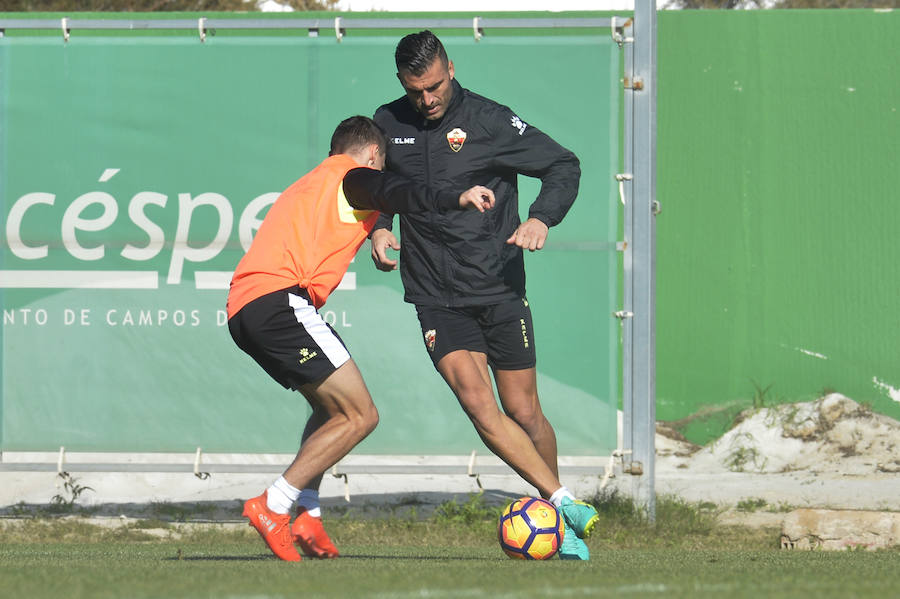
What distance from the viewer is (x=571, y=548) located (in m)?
5.53

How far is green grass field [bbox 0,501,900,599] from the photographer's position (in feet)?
12.3

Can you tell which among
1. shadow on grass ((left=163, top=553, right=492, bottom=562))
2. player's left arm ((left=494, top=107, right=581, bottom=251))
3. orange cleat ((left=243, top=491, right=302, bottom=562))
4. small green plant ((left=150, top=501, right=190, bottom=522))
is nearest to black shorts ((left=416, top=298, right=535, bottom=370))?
player's left arm ((left=494, top=107, right=581, bottom=251))

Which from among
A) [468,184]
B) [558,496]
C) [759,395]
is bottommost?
[759,395]

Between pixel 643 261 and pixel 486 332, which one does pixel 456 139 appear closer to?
pixel 486 332

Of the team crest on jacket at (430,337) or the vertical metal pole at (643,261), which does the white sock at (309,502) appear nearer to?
the team crest on jacket at (430,337)

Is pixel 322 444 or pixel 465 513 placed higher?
pixel 322 444

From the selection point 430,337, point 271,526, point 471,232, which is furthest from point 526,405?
point 271,526

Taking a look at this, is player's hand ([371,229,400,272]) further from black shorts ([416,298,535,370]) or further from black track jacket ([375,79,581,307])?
black shorts ([416,298,535,370])

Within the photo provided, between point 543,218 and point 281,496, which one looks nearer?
point 281,496

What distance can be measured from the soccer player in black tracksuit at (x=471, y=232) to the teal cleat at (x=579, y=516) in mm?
172

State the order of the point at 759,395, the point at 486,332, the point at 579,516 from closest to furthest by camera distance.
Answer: the point at 579,516
the point at 486,332
the point at 759,395

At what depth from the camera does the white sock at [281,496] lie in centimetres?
517

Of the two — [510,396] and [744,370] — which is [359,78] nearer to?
[510,396]

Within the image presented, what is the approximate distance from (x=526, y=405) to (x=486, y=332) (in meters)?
0.39
